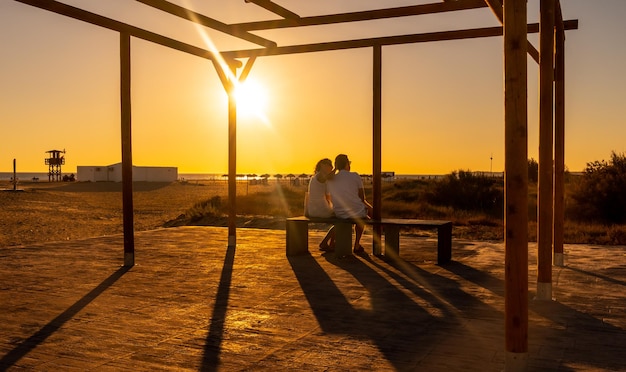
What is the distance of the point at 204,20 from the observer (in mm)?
8914

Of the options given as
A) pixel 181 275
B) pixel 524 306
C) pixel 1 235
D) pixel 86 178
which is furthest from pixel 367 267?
pixel 86 178

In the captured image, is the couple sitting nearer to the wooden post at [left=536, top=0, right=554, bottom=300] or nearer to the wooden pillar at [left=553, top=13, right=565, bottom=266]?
the wooden pillar at [left=553, top=13, right=565, bottom=266]

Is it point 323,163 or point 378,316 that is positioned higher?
point 323,163

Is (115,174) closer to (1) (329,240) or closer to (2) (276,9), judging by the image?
(1) (329,240)

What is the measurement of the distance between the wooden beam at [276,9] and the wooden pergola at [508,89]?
13 mm

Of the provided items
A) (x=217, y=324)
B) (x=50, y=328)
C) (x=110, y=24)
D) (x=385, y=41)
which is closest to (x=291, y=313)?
(x=217, y=324)

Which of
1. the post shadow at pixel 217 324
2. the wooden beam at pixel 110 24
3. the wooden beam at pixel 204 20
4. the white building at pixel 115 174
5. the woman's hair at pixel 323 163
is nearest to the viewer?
the post shadow at pixel 217 324

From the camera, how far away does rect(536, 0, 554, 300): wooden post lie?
639 centimetres

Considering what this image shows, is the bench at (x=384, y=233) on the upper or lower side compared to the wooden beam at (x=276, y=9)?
lower

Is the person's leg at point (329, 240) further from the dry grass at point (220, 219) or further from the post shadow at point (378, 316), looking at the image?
the dry grass at point (220, 219)

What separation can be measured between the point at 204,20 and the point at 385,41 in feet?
8.46

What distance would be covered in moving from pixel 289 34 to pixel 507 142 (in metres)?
6.74

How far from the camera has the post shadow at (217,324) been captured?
14.3ft

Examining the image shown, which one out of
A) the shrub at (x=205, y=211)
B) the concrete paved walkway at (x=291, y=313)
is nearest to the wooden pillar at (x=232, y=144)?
the concrete paved walkway at (x=291, y=313)
